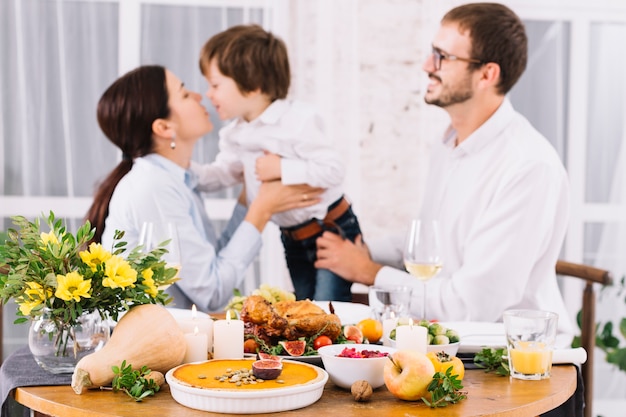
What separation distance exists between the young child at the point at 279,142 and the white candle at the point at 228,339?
64.8 inches

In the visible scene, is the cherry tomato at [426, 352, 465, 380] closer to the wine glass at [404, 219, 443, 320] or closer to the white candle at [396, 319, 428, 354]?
the white candle at [396, 319, 428, 354]

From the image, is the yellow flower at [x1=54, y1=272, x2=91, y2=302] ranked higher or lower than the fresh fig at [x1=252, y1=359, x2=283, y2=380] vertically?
higher

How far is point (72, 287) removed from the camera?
1729 millimetres

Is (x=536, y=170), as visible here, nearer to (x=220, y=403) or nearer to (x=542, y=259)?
(x=542, y=259)

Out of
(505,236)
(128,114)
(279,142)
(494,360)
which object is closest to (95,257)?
(494,360)

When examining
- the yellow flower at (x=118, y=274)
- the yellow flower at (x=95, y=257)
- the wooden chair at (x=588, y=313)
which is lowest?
the wooden chair at (x=588, y=313)

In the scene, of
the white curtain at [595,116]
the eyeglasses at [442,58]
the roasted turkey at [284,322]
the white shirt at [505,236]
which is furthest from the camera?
the white curtain at [595,116]

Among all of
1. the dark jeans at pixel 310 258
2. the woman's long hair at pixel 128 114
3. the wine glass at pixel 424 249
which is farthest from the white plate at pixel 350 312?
the woman's long hair at pixel 128 114

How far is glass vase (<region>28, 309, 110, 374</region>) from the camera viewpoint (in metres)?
→ 1.79

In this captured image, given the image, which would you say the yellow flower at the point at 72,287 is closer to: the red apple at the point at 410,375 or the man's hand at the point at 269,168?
the red apple at the point at 410,375

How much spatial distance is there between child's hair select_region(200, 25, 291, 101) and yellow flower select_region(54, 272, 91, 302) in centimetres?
199

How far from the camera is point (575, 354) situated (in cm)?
203

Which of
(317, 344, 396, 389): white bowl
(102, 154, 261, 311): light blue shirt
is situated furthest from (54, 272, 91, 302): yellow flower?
(102, 154, 261, 311): light blue shirt

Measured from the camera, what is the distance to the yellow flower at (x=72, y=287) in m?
1.70
